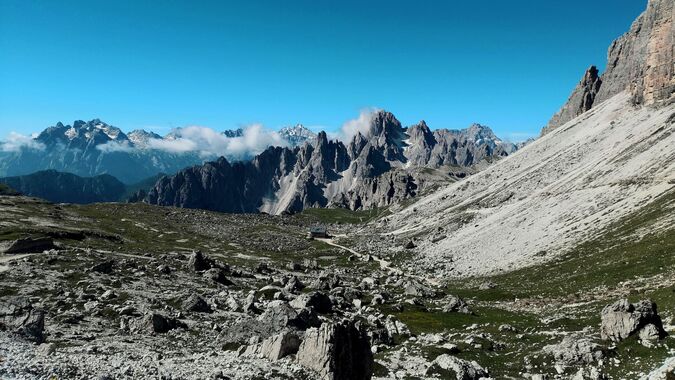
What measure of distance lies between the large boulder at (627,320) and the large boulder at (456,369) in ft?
38.7

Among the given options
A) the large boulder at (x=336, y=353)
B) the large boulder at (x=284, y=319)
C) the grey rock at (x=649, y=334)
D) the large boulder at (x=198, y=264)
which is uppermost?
the grey rock at (x=649, y=334)

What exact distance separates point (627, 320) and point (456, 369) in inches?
590

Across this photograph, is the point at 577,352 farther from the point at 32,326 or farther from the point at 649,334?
the point at 32,326

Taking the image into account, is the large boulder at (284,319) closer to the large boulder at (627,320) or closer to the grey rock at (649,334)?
the large boulder at (627,320)

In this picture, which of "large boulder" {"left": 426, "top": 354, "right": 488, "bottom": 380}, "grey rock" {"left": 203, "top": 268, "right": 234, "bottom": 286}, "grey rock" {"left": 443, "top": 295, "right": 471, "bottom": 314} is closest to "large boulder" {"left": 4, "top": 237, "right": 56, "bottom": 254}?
"grey rock" {"left": 203, "top": 268, "right": 234, "bottom": 286}

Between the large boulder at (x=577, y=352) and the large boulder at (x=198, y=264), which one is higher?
the large boulder at (x=577, y=352)

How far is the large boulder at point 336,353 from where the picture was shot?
2817 centimetres

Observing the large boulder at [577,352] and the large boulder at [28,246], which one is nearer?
the large boulder at [577,352]

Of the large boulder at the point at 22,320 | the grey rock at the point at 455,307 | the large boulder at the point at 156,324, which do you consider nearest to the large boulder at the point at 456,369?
the large boulder at the point at 156,324

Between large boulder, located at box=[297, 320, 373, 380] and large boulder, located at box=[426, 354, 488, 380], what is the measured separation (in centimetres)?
726

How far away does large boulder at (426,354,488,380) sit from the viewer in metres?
34.2

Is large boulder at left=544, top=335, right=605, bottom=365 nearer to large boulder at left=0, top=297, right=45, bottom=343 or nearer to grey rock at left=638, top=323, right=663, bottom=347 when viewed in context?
grey rock at left=638, top=323, right=663, bottom=347

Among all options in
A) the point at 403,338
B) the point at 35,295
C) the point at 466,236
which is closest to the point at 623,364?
the point at 403,338

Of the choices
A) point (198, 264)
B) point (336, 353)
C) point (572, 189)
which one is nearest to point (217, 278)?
point (198, 264)
